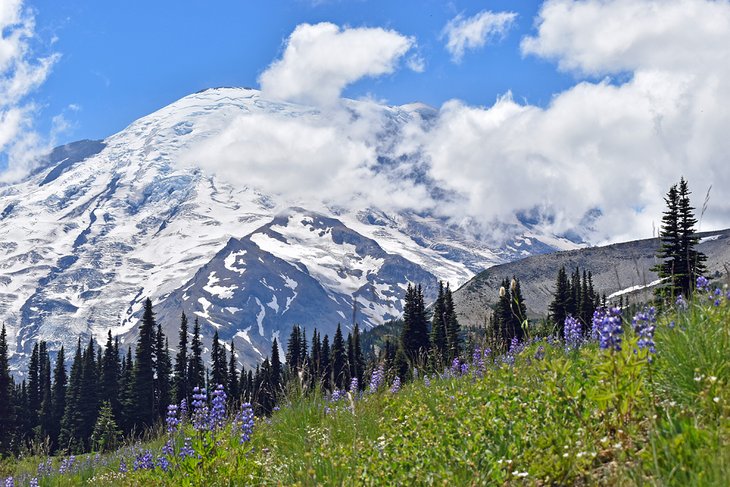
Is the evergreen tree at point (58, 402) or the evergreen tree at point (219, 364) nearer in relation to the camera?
the evergreen tree at point (219, 364)

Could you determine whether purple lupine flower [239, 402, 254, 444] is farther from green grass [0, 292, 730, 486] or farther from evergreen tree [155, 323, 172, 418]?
evergreen tree [155, 323, 172, 418]

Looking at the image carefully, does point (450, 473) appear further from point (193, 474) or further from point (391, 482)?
point (193, 474)

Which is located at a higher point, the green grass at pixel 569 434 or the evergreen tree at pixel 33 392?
the green grass at pixel 569 434

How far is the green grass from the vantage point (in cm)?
467

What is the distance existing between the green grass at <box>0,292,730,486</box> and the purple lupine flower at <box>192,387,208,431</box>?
530mm

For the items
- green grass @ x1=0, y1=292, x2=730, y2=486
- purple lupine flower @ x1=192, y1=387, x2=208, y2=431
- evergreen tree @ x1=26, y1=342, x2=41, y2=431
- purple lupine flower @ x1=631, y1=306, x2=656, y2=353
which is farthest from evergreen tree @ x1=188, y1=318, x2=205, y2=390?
purple lupine flower @ x1=631, y1=306, x2=656, y2=353

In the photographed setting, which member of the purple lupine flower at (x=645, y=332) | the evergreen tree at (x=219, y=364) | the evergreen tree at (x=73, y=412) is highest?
the purple lupine flower at (x=645, y=332)

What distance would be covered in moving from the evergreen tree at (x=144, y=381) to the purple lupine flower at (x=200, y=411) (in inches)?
2637

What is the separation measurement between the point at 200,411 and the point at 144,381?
70687 millimetres

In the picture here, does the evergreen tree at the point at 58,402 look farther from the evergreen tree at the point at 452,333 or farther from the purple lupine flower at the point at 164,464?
the purple lupine flower at the point at 164,464

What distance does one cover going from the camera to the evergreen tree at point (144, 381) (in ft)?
240

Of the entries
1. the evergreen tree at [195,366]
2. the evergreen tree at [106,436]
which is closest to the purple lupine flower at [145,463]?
the evergreen tree at [106,436]

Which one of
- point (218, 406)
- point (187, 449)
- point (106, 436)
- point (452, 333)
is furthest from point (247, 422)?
point (452, 333)

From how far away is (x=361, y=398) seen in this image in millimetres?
10750
